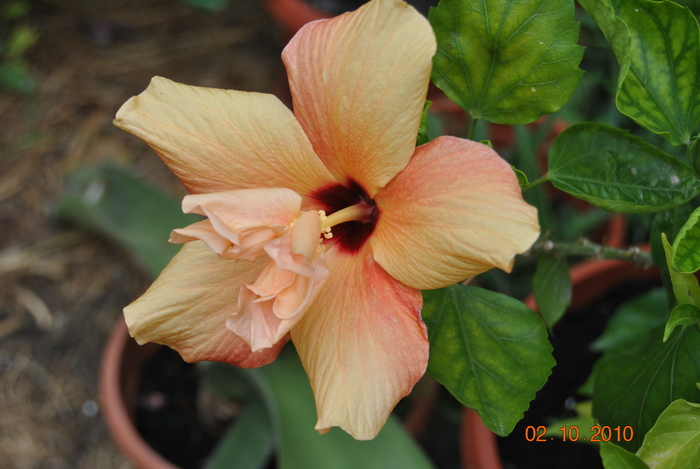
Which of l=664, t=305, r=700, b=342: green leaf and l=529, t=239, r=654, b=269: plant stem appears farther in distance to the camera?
l=529, t=239, r=654, b=269: plant stem

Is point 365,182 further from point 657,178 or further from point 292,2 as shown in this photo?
point 292,2

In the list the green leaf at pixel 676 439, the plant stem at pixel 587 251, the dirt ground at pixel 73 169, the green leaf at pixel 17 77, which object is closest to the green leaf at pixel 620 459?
the green leaf at pixel 676 439

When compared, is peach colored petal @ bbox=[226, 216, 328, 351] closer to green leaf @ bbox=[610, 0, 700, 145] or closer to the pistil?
the pistil

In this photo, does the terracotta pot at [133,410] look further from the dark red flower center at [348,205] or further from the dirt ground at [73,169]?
the dark red flower center at [348,205]

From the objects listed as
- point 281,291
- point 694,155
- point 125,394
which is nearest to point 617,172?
point 694,155

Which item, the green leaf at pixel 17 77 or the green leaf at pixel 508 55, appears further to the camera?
the green leaf at pixel 17 77

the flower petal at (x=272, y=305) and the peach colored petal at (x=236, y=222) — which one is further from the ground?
the peach colored petal at (x=236, y=222)

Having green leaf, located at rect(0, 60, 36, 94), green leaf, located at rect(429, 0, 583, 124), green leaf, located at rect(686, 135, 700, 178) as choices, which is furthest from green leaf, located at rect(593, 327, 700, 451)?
green leaf, located at rect(0, 60, 36, 94)
